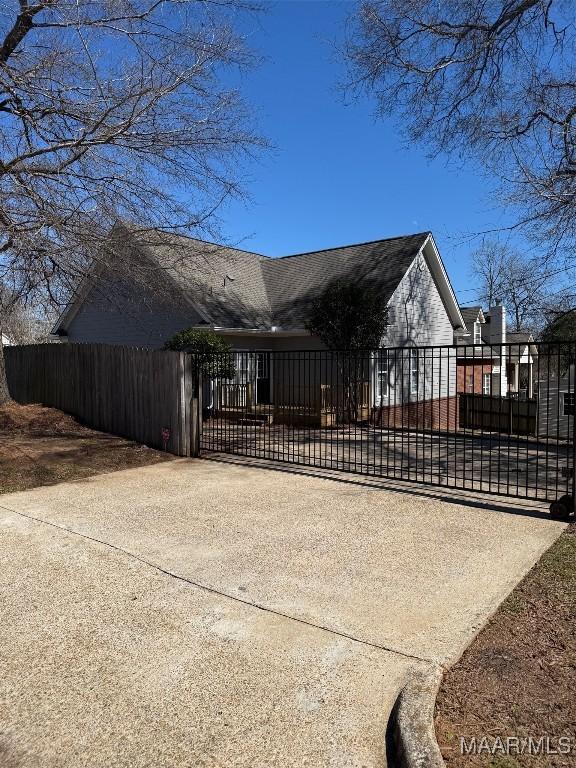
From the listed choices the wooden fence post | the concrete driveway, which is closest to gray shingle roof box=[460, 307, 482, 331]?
the wooden fence post

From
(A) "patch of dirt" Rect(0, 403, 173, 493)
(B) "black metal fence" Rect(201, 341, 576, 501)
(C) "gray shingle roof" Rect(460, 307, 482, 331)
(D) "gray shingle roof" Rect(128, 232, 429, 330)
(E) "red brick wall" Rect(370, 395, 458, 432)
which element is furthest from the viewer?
(C) "gray shingle roof" Rect(460, 307, 482, 331)

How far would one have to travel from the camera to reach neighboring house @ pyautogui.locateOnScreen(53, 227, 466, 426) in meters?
17.2

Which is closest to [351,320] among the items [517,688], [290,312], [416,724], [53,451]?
[290,312]

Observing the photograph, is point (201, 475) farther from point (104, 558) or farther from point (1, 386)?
point (1, 386)

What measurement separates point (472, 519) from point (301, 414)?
908 cm

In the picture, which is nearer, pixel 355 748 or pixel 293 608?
pixel 355 748

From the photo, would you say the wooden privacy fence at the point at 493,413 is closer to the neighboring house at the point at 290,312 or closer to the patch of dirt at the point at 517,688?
the neighboring house at the point at 290,312

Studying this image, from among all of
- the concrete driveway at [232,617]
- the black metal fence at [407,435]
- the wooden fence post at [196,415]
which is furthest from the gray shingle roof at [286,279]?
the concrete driveway at [232,617]

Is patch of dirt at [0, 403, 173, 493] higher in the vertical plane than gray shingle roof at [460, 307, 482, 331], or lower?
lower

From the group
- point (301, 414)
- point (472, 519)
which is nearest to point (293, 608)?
point (472, 519)

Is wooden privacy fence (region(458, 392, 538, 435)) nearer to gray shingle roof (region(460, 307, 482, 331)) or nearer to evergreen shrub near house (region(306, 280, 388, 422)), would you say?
evergreen shrub near house (region(306, 280, 388, 422))

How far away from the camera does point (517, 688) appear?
116 inches

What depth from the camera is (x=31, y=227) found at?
8.95 m

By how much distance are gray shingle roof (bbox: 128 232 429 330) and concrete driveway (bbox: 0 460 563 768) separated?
11035 millimetres
